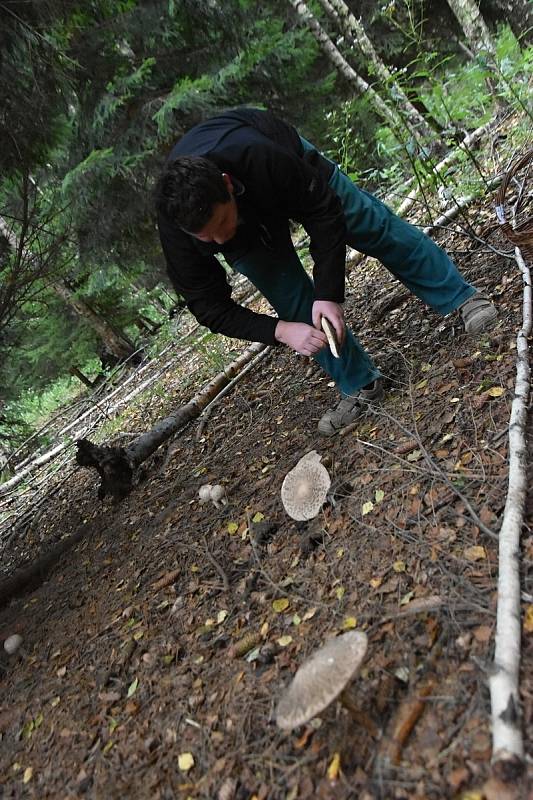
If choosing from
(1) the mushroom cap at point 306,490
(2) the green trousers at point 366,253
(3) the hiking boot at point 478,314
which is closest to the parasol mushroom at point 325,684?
(1) the mushroom cap at point 306,490

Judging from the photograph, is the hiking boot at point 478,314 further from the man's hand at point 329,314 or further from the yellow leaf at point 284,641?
the yellow leaf at point 284,641

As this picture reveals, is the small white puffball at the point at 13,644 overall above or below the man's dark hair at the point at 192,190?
below

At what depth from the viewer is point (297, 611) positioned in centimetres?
215

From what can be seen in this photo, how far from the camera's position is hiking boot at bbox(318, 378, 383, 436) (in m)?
3.02

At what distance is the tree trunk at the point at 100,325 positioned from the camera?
832cm

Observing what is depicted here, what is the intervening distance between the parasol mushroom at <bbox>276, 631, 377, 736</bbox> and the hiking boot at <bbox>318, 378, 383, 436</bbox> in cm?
159

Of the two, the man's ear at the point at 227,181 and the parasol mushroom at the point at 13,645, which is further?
the parasol mushroom at the point at 13,645

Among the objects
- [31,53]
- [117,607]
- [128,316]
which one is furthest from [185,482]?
[128,316]

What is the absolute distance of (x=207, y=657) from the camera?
219 cm

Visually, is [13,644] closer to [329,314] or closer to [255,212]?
[329,314]

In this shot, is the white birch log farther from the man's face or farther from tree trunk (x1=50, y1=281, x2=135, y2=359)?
tree trunk (x1=50, y1=281, x2=135, y2=359)

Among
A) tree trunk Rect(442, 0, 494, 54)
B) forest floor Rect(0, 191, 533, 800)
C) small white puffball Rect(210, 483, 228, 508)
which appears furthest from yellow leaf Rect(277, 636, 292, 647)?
tree trunk Rect(442, 0, 494, 54)

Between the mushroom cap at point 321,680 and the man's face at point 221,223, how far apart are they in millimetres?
1727

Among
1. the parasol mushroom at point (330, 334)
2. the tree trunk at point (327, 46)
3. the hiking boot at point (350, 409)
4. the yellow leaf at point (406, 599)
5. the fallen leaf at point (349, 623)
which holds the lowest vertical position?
the yellow leaf at point (406, 599)
